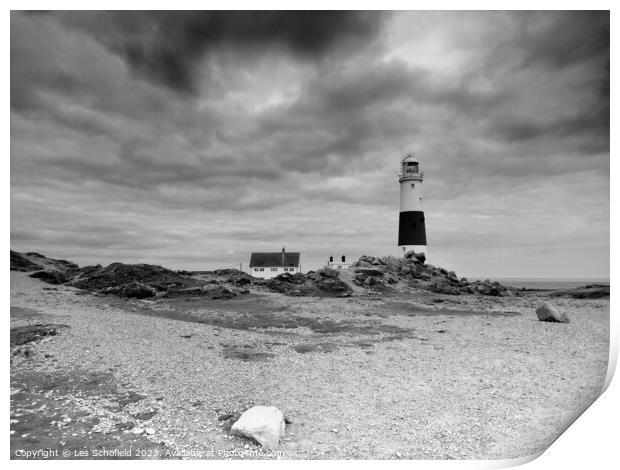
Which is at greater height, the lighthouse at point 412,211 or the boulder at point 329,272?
the lighthouse at point 412,211

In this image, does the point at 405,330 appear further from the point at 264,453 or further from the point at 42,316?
the point at 42,316

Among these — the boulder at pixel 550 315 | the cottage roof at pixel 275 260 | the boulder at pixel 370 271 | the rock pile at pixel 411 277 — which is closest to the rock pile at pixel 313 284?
the rock pile at pixel 411 277

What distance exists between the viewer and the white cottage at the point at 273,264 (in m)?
40.8

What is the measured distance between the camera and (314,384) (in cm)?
772

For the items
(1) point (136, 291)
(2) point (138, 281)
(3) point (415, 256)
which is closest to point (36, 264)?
(1) point (136, 291)

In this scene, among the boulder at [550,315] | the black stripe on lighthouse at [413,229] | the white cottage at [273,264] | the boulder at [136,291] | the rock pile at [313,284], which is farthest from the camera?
the white cottage at [273,264]

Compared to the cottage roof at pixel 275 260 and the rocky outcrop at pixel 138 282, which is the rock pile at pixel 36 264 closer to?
the rocky outcrop at pixel 138 282

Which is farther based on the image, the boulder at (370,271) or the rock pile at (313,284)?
the boulder at (370,271)

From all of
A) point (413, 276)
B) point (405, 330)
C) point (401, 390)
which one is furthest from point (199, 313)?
point (413, 276)

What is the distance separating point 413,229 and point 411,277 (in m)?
4.15

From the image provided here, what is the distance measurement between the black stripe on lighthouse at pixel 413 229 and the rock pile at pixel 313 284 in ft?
22.5

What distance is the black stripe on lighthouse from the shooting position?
3175cm

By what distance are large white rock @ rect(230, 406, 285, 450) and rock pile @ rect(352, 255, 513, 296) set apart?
2255 cm

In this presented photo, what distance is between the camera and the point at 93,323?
12.1 metres
